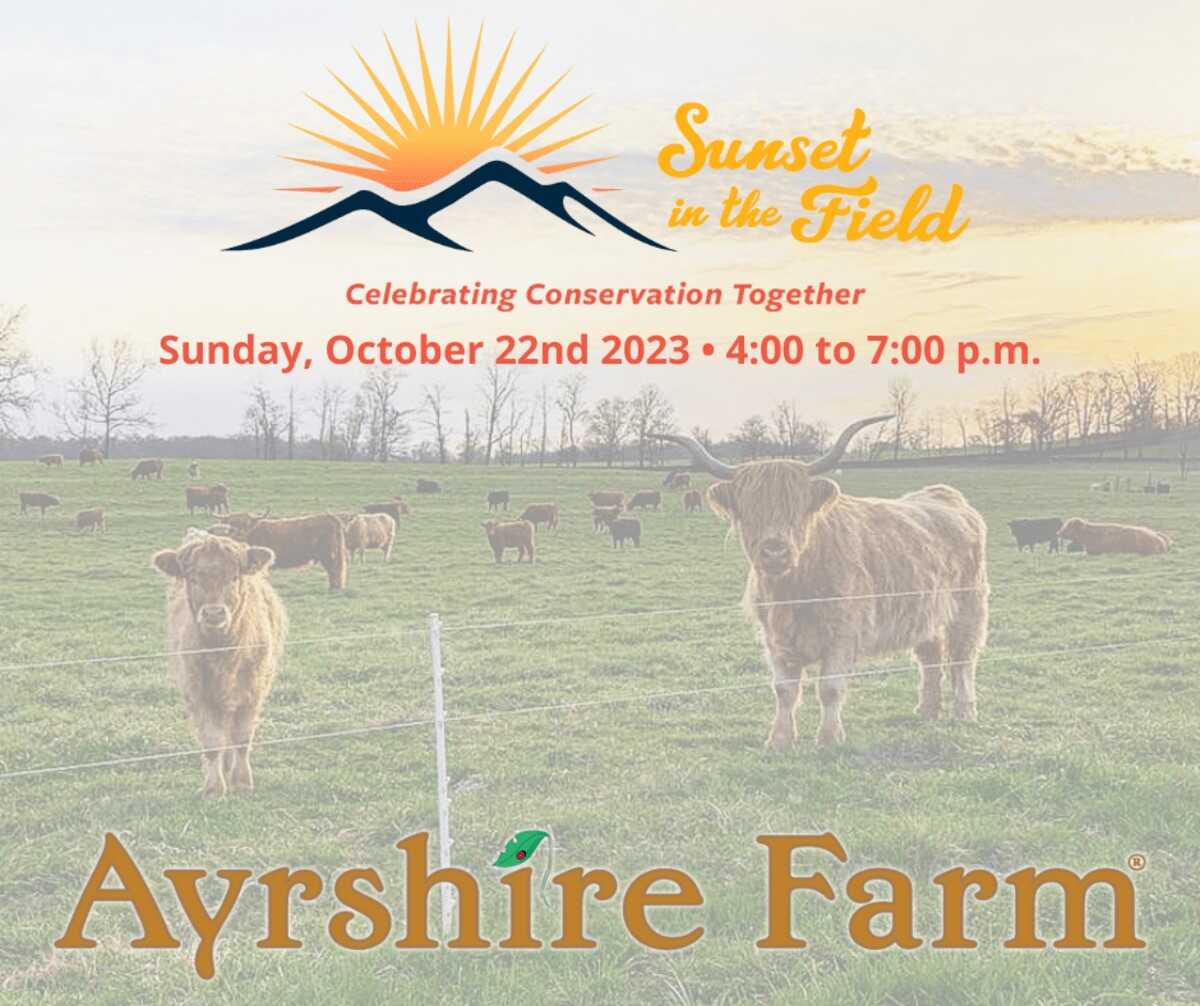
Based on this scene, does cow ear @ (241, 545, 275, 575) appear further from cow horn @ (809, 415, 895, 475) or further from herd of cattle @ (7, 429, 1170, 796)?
cow horn @ (809, 415, 895, 475)

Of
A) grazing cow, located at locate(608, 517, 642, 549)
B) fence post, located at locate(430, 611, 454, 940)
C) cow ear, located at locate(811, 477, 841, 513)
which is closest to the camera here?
fence post, located at locate(430, 611, 454, 940)

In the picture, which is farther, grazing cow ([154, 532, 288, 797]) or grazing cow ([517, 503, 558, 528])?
grazing cow ([517, 503, 558, 528])

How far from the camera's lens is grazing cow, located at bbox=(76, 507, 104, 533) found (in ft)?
85.5

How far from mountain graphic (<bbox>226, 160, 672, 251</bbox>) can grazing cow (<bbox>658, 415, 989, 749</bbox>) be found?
166 inches

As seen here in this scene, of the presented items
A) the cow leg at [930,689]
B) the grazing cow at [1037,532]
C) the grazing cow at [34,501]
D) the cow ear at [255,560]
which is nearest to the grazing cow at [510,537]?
the grazing cow at [1037,532]

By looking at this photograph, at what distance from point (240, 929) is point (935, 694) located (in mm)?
6246

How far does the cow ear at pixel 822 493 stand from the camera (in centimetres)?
862

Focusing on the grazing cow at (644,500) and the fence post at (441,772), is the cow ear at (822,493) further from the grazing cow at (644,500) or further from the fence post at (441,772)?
the grazing cow at (644,500)

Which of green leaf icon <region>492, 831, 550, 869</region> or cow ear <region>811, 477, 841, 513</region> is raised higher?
cow ear <region>811, 477, 841, 513</region>

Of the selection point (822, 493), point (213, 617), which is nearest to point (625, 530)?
point (822, 493)

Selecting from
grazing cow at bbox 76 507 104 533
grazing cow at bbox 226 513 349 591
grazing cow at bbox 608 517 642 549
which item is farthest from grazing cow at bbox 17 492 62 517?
grazing cow at bbox 608 517 642 549

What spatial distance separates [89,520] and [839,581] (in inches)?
857

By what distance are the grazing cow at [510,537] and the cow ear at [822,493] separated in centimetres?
1421

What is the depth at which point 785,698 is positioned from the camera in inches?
339
